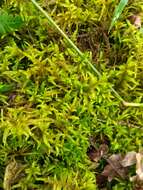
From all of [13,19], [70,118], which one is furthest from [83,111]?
[13,19]

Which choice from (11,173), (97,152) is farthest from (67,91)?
(11,173)

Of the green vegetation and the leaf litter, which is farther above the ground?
the green vegetation

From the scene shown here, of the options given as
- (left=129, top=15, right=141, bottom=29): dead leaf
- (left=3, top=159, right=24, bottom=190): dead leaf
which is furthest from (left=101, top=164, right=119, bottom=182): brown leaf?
(left=129, top=15, right=141, bottom=29): dead leaf

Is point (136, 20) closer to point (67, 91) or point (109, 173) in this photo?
point (67, 91)

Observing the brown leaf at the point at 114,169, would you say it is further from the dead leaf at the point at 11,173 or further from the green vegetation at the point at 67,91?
the dead leaf at the point at 11,173

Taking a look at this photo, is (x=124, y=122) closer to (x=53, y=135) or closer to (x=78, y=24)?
(x=53, y=135)

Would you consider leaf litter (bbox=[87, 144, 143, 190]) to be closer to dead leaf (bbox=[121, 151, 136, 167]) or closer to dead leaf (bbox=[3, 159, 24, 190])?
dead leaf (bbox=[121, 151, 136, 167])

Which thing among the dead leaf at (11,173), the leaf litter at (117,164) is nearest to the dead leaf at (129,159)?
the leaf litter at (117,164)
